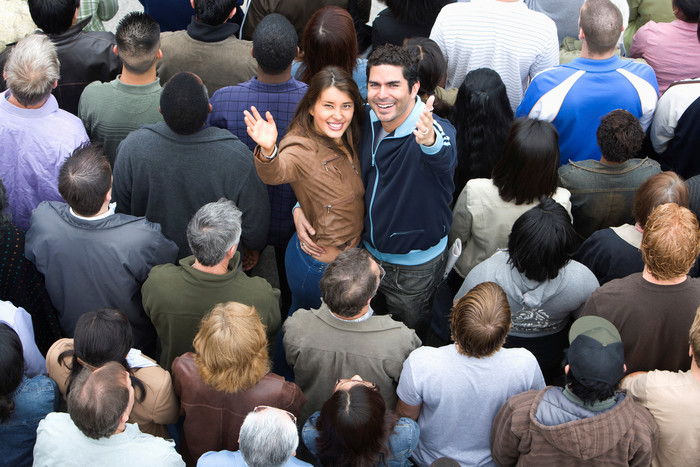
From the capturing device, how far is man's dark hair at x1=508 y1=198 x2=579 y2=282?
9.98 ft

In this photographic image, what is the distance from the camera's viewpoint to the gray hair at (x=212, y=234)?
299 centimetres

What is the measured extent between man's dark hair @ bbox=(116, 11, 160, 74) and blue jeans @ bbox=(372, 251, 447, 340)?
178cm

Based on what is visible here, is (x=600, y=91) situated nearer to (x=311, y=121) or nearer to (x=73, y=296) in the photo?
(x=311, y=121)

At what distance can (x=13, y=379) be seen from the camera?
2.56m

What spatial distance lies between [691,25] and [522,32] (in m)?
1.19

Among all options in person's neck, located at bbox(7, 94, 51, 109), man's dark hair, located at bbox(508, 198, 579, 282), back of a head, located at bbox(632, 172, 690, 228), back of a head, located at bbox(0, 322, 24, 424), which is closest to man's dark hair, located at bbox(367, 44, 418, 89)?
man's dark hair, located at bbox(508, 198, 579, 282)

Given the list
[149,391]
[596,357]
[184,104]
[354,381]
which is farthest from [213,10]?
[596,357]

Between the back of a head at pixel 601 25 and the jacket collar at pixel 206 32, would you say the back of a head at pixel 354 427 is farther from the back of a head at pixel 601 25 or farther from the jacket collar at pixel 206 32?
the jacket collar at pixel 206 32

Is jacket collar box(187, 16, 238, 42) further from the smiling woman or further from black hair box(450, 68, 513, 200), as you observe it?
black hair box(450, 68, 513, 200)

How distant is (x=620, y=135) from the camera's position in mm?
3562

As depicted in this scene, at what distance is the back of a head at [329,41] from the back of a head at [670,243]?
193cm

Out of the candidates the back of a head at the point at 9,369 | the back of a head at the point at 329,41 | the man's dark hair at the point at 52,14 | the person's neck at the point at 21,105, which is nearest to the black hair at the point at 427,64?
the back of a head at the point at 329,41

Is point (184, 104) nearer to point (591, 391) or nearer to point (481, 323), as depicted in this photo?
point (481, 323)

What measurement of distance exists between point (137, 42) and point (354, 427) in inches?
102
